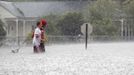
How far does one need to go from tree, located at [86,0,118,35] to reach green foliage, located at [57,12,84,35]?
122 centimetres

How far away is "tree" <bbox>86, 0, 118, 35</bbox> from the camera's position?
159ft

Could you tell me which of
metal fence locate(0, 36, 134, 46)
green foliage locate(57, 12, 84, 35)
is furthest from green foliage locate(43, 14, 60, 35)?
metal fence locate(0, 36, 134, 46)

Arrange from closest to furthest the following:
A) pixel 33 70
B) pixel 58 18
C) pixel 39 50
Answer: pixel 33 70
pixel 39 50
pixel 58 18

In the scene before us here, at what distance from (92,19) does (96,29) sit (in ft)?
8.24

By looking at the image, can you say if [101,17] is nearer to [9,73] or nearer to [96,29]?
[96,29]

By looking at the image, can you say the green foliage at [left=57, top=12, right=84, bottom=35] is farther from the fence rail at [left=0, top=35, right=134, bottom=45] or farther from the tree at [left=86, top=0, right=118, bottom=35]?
the fence rail at [left=0, top=35, right=134, bottom=45]

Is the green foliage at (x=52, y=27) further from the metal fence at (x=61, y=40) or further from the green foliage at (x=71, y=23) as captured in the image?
the metal fence at (x=61, y=40)

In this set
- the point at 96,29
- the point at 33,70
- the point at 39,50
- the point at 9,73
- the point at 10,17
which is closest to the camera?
the point at 9,73

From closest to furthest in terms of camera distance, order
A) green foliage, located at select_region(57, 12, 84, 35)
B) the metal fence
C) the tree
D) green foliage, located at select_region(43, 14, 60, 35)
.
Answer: the metal fence < the tree < green foliage, located at select_region(43, 14, 60, 35) < green foliage, located at select_region(57, 12, 84, 35)

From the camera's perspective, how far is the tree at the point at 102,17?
48438 millimetres

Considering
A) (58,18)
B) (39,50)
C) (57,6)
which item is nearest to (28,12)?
(57,6)

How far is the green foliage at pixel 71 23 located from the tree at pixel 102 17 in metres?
1.22

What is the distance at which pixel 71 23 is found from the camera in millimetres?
50719

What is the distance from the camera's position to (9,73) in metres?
11.4
